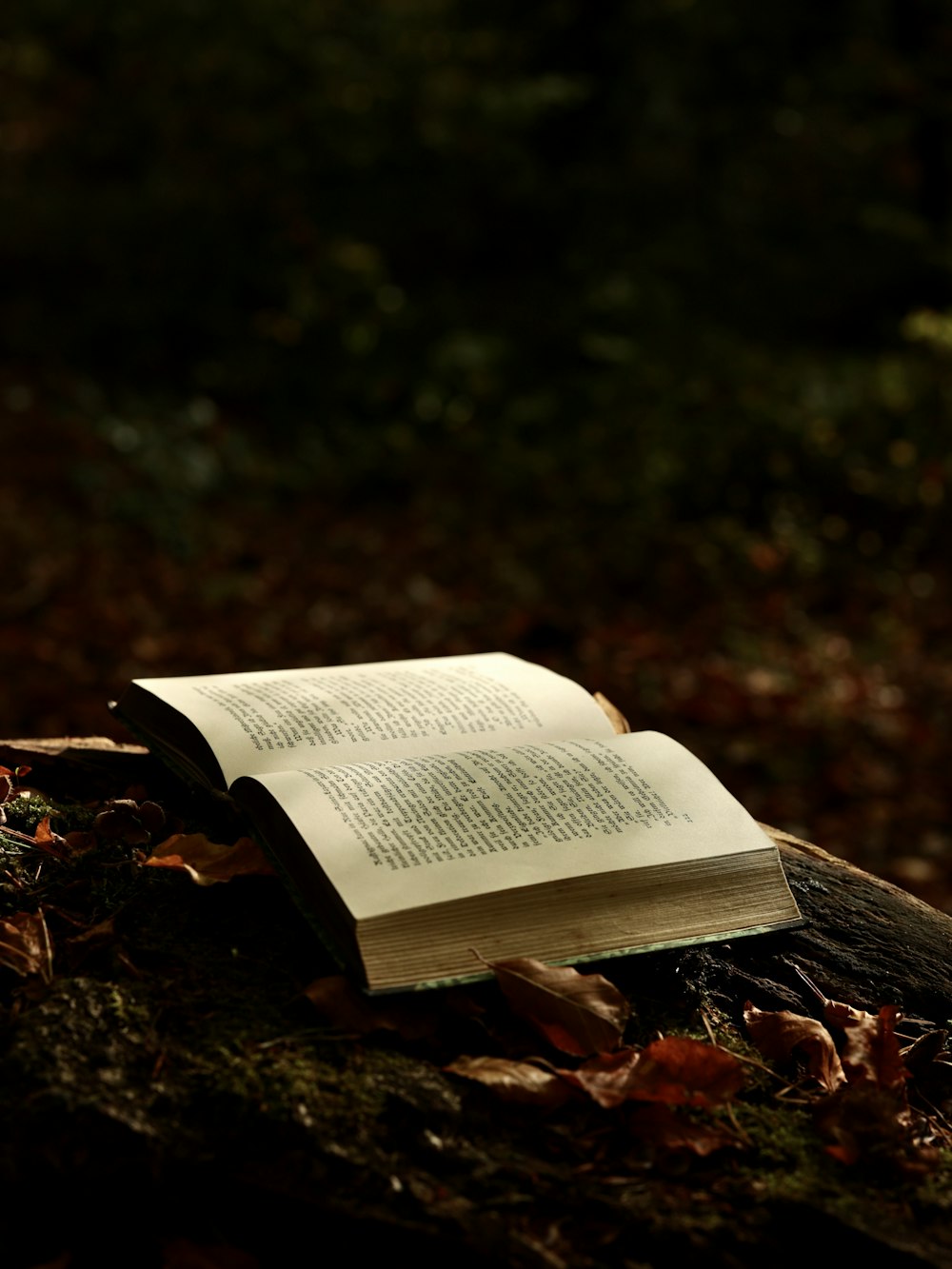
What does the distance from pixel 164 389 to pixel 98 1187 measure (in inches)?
247

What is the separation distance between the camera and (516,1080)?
106 cm

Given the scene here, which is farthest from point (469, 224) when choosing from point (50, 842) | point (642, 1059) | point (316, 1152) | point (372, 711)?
point (316, 1152)

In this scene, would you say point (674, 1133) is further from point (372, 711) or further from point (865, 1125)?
point (372, 711)

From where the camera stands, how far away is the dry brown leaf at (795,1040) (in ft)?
3.89

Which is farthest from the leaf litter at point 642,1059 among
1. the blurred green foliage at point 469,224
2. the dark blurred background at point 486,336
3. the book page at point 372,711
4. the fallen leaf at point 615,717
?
the blurred green foliage at point 469,224

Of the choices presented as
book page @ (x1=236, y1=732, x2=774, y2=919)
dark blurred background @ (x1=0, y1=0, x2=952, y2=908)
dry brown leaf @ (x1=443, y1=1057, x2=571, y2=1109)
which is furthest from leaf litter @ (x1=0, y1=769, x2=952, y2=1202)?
dark blurred background @ (x1=0, y1=0, x2=952, y2=908)

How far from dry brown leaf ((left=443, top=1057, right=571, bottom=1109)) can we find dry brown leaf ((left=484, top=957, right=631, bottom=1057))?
44 mm

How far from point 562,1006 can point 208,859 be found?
436 mm

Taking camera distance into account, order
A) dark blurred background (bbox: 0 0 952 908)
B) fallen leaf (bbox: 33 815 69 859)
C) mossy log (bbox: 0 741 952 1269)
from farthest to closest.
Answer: dark blurred background (bbox: 0 0 952 908), fallen leaf (bbox: 33 815 69 859), mossy log (bbox: 0 741 952 1269)

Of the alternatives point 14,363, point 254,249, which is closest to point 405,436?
point 254,249

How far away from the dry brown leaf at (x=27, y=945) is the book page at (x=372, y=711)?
28 centimetres

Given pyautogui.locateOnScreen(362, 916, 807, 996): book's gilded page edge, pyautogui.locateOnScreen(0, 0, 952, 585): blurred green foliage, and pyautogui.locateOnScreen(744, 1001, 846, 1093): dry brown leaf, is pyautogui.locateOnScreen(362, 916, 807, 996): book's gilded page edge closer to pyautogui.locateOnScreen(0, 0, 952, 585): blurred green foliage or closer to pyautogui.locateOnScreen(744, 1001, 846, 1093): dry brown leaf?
pyautogui.locateOnScreen(744, 1001, 846, 1093): dry brown leaf

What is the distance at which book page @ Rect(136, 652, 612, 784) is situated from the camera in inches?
56.2

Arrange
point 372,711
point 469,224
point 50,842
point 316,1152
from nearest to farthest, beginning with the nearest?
point 316,1152
point 50,842
point 372,711
point 469,224
